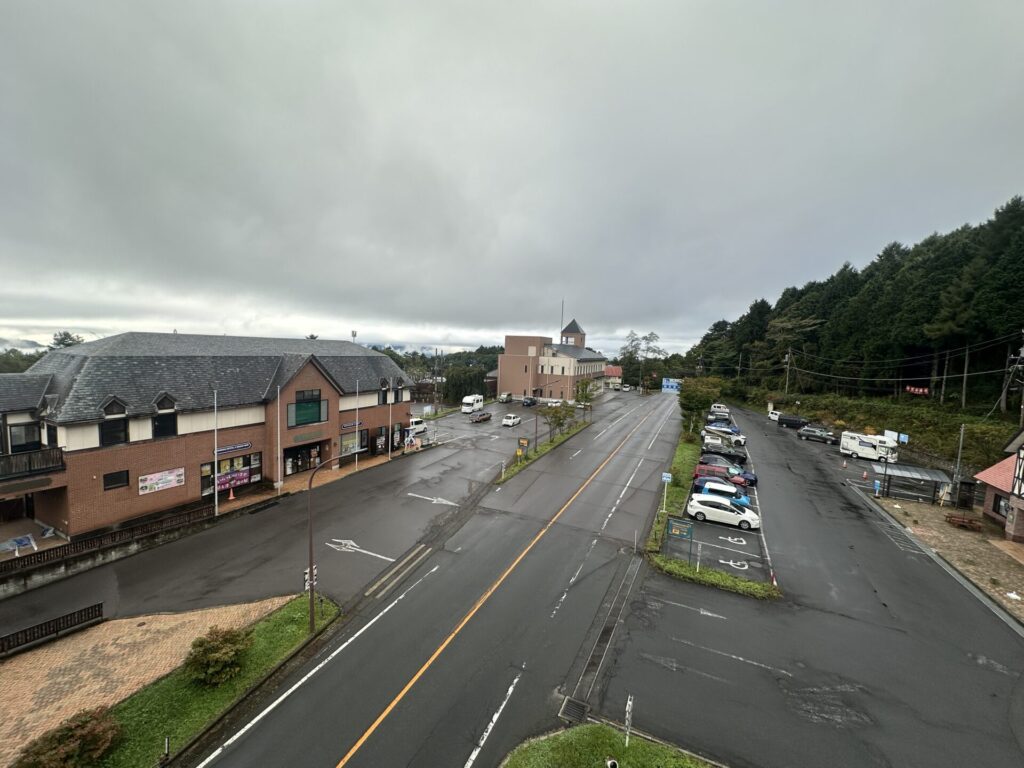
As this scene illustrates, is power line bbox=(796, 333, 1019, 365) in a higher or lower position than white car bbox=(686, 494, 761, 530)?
higher

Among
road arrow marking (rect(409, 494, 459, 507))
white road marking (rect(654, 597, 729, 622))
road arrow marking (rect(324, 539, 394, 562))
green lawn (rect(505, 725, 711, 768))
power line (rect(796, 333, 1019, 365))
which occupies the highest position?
power line (rect(796, 333, 1019, 365))

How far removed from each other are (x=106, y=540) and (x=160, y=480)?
15.0 ft

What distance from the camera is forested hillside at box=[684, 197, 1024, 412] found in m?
42.1

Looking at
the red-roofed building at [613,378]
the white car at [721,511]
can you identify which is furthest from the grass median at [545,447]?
the red-roofed building at [613,378]

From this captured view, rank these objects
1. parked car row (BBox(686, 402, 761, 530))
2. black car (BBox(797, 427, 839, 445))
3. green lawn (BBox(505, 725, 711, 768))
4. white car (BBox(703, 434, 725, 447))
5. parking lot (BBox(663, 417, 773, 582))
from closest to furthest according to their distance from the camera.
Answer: green lawn (BBox(505, 725, 711, 768)) → parking lot (BBox(663, 417, 773, 582)) → parked car row (BBox(686, 402, 761, 530)) → white car (BBox(703, 434, 725, 447)) → black car (BBox(797, 427, 839, 445))

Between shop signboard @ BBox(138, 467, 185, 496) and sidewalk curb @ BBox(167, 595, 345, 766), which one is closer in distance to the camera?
sidewalk curb @ BBox(167, 595, 345, 766)

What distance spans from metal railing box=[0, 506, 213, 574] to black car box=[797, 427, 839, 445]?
61.2 m

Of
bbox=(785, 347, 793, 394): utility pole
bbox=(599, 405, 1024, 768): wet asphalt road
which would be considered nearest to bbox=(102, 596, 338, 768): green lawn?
bbox=(599, 405, 1024, 768): wet asphalt road

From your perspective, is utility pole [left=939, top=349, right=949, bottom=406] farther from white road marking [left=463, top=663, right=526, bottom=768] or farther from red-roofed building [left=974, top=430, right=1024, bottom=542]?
white road marking [left=463, top=663, right=526, bottom=768]

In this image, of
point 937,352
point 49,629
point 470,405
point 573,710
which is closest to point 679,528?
point 573,710

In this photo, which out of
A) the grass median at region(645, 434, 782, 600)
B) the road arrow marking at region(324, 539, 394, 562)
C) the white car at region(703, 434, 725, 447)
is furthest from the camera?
the white car at region(703, 434, 725, 447)

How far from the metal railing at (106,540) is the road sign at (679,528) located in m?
25.7

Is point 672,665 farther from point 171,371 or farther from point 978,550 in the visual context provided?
point 171,371

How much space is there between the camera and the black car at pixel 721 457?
34688mm
